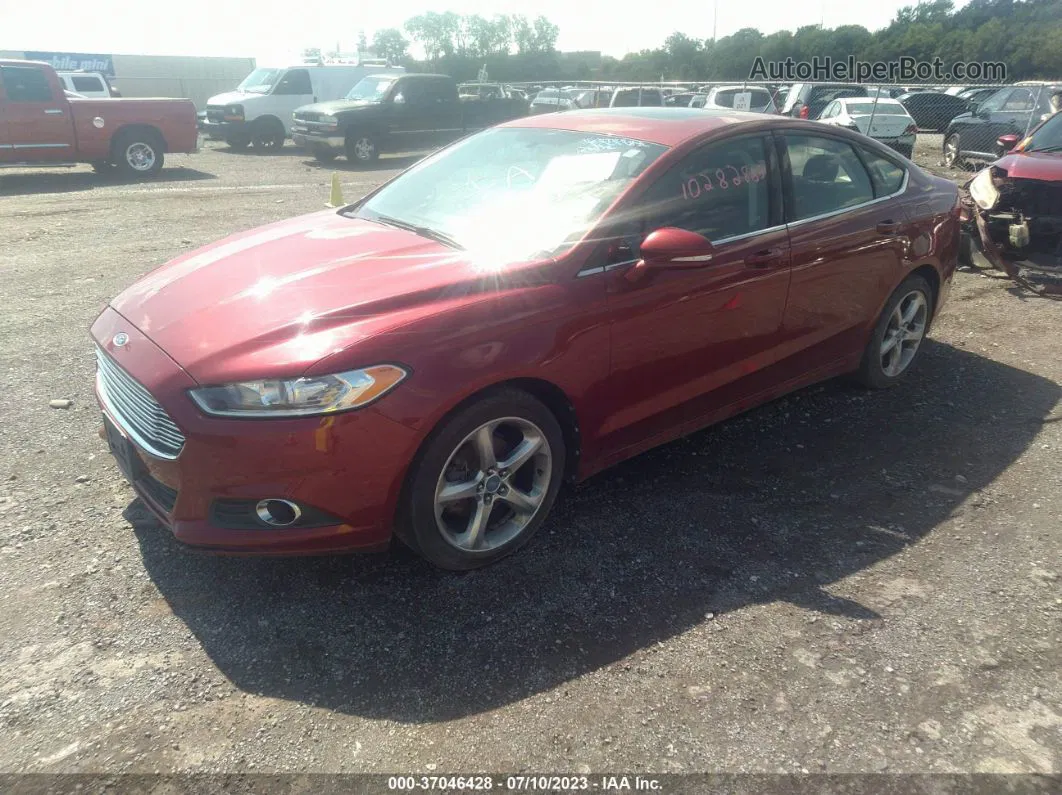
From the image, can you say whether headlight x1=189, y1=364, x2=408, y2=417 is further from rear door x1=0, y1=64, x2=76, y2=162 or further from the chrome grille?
rear door x1=0, y1=64, x2=76, y2=162

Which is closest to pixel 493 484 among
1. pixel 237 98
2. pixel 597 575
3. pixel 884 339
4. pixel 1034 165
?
pixel 597 575

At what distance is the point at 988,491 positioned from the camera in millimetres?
3918

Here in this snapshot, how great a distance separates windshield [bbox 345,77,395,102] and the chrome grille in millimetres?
15605

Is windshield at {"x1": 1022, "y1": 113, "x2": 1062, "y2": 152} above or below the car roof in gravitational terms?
below

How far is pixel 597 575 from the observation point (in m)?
3.23

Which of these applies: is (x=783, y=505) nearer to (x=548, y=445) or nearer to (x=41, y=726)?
(x=548, y=445)

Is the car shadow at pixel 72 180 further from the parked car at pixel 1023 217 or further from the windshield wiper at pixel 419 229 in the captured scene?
the parked car at pixel 1023 217

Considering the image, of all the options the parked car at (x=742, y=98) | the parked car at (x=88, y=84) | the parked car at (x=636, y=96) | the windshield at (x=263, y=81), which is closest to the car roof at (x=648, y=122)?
the parked car at (x=742, y=98)

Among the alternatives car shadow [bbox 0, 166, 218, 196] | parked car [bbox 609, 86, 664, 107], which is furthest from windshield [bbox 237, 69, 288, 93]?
parked car [bbox 609, 86, 664, 107]

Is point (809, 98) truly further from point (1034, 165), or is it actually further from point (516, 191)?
point (516, 191)

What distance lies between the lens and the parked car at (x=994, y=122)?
603 inches

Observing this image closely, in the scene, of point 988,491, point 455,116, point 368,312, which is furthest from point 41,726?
point 455,116

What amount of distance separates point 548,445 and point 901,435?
2.36 metres

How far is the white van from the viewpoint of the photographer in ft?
62.7
